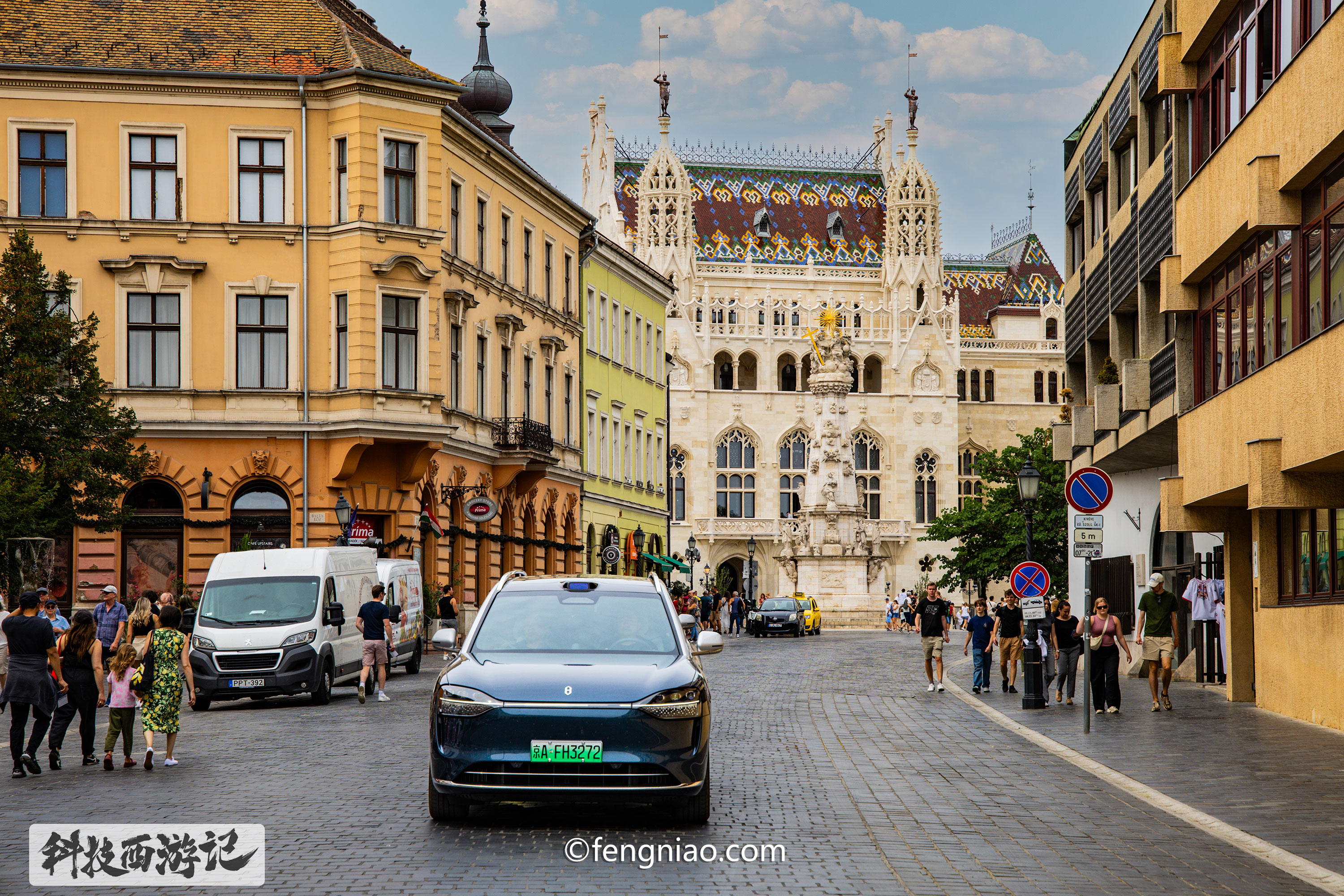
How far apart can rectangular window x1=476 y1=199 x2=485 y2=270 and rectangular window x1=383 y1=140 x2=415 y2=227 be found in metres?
4.47

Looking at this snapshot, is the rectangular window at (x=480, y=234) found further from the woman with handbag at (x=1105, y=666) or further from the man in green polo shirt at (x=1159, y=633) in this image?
the man in green polo shirt at (x=1159, y=633)

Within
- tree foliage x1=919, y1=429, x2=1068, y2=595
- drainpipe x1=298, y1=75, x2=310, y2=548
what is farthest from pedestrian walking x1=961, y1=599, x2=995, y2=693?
tree foliage x1=919, y1=429, x2=1068, y2=595

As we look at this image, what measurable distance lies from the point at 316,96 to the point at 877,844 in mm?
31418

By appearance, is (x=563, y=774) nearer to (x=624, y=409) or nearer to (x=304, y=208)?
(x=304, y=208)

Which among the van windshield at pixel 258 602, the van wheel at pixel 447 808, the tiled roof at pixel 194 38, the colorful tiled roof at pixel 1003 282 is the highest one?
the colorful tiled roof at pixel 1003 282

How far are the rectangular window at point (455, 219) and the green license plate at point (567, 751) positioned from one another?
1241 inches

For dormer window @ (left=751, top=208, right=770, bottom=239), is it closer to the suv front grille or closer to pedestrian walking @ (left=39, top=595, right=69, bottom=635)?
pedestrian walking @ (left=39, top=595, right=69, bottom=635)

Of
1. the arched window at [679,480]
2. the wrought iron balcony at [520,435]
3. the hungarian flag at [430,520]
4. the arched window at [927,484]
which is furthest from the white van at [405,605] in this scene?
the arched window at [927,484]

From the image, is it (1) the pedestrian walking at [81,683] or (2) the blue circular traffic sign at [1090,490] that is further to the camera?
(2) the blue circular traffic sign at [1090,490]

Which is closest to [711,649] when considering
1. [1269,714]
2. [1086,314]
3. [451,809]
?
[451,809]

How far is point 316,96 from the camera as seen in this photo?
39.0 m

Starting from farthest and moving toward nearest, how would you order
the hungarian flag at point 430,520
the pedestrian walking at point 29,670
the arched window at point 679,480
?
the arched window at point 679,480
the hungarian flag at point 430,520
the pedestrian walking at point 29,670

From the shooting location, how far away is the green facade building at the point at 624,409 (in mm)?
57031

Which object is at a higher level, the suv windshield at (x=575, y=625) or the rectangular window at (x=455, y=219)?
the rectangular window at (x=455, y=219)
